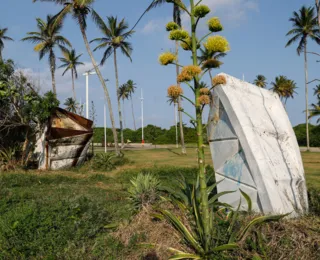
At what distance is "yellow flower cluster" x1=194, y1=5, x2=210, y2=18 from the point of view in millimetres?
3783

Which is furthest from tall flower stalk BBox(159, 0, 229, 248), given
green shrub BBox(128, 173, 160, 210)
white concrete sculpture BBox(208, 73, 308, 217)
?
green shrub BBox(128, 173, 160, 210)

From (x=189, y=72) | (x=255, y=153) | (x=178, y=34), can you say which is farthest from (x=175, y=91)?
(x=255, y=153)

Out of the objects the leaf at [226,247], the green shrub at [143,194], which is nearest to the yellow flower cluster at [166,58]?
the leaf at [226,247]

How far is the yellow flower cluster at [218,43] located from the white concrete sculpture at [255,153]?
1749 mm

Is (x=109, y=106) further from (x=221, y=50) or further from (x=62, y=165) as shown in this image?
(x=221, y=50)

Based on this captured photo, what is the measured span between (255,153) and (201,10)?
2.54 m

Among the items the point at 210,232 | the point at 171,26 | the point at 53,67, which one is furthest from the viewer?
the point at 53,67

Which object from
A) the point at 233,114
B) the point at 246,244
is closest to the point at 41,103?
the point at 233,114

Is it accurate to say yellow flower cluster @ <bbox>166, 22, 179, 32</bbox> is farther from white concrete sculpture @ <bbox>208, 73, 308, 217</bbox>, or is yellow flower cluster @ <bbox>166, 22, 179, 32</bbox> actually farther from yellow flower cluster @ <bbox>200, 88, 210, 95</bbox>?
white concrete sculpture @ <bbox>208, 73, 308, 217</bbox>

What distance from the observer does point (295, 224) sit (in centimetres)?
462

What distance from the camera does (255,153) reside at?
17.1 ft

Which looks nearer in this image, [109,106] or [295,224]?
[295,224]

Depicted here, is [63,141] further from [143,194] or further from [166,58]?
[166,58]

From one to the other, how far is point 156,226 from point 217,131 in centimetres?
220
